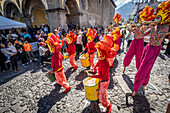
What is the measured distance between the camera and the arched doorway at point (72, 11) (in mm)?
12277

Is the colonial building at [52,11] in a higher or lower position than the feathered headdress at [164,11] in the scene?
higher

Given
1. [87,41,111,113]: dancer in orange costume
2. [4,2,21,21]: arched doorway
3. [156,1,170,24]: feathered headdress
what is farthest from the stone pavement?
[4,2,21,21]: arched doorway

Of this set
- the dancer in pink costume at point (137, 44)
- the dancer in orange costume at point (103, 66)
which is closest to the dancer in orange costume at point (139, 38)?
the dancer in pink costume at point (137, 44)

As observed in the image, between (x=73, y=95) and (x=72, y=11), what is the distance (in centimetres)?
1319

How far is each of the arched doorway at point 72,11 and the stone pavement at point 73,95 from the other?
1123 centimetres

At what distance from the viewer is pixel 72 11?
13070 millimetres

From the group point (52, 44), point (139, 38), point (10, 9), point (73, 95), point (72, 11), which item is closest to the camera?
point (52, 44)

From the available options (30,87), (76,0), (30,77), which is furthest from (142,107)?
(76,0)

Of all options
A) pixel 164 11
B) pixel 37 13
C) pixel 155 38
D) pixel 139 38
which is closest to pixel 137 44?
pixel 139 38

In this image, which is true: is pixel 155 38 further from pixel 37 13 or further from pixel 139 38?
pixel 37 13

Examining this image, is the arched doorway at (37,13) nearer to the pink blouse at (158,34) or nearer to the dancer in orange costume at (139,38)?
the dancer in orange costume at (139,38)

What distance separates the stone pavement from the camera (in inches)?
103

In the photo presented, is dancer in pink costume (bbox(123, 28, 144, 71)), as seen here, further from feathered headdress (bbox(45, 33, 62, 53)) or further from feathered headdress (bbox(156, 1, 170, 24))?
feathered headdress (bbox(45, 33, 62, 53))

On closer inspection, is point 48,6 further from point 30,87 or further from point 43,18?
point 43,18
